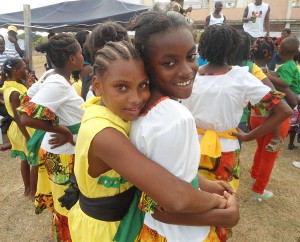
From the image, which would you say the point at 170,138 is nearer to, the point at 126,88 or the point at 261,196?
the point at 126,88

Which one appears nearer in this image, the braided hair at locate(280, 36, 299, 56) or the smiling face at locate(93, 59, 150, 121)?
the smiling face at locate(93, 59, 150, 121)

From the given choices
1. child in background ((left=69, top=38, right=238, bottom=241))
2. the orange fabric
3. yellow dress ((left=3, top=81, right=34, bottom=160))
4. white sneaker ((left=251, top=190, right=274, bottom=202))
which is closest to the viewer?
child in background ((left=69, top=38, right=238, bottom=241))

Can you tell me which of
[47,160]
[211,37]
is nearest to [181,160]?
Answer: [211,37]

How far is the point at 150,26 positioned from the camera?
108 centimetres

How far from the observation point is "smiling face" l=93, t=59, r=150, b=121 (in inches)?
40.1

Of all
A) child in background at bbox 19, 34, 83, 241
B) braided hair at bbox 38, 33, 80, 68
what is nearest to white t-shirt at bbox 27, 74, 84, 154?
child in background at bbox 19, 34, 83, 241

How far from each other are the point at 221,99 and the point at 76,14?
8190mm

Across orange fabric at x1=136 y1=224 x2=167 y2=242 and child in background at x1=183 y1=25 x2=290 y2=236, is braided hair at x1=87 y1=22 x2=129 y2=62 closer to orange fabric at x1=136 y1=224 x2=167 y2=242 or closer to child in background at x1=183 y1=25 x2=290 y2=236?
child in background at x1=183 y1=25 x2=290 y2=236

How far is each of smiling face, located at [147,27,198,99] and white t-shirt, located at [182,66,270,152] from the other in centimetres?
79

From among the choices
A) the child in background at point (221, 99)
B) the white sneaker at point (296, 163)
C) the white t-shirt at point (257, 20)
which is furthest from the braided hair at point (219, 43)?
the white t-shirt at point (257, 20)

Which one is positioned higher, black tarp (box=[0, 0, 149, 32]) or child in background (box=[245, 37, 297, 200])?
black tarp (box=[0, 0, 149, 32])

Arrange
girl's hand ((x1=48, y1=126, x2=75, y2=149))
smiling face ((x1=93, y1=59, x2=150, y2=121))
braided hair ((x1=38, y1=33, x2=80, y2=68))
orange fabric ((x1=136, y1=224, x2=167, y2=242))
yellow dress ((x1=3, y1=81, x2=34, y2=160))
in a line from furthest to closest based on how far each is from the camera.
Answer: yellow dress ((x1=3, y1=81, x2=34, y2=160))
braided hair ((x1=38, y1=33, x2=80, y2=68))
girl's hand ((x1=48, y1=126, x2=75, y2=149))
orange fabric ((x1=136, y1=224, x2=167, y2=242))
smiling face ((x1=93, y1=59, x2=150, y2=121))

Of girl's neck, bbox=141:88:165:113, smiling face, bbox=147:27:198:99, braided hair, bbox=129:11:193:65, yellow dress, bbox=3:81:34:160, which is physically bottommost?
yellow dress, bbox=3:81:34:160

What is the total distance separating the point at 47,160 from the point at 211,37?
1.57m
